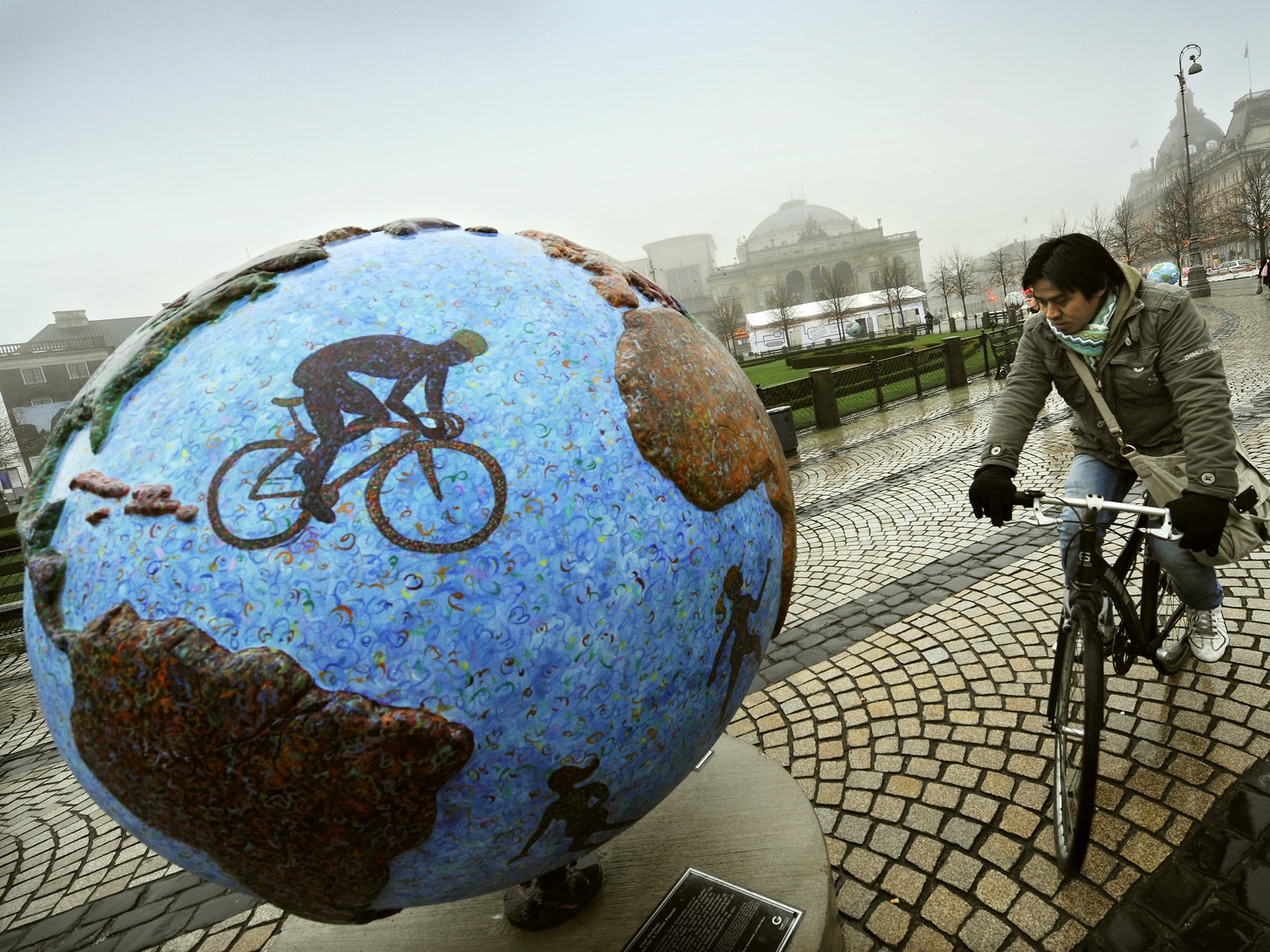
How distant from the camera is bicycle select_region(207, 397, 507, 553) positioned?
1.36 metres

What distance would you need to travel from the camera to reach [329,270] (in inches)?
67.4

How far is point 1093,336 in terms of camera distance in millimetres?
2697

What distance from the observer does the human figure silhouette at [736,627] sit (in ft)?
5.71

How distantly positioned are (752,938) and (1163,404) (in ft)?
8.18

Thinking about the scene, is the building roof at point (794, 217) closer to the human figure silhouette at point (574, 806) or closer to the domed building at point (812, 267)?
the domed building at point (812, 267)

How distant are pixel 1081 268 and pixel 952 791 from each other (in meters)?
2.15

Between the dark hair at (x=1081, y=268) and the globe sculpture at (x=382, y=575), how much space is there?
1681 millimetres

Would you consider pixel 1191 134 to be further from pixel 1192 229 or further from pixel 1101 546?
pixel 1101 546

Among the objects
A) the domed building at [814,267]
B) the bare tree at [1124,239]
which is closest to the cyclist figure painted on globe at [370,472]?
the bare tree at [1124,239]

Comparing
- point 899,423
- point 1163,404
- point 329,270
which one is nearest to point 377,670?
point 329,270

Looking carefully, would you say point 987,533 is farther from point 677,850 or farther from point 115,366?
point 115,366

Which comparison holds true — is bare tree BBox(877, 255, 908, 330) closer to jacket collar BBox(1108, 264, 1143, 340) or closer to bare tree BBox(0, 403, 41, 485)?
jacket collar BBox(1108, 264, 1143, 340)

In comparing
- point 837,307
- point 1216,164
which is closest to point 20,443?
point 837,307

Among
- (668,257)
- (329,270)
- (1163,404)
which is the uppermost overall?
(668,257)
